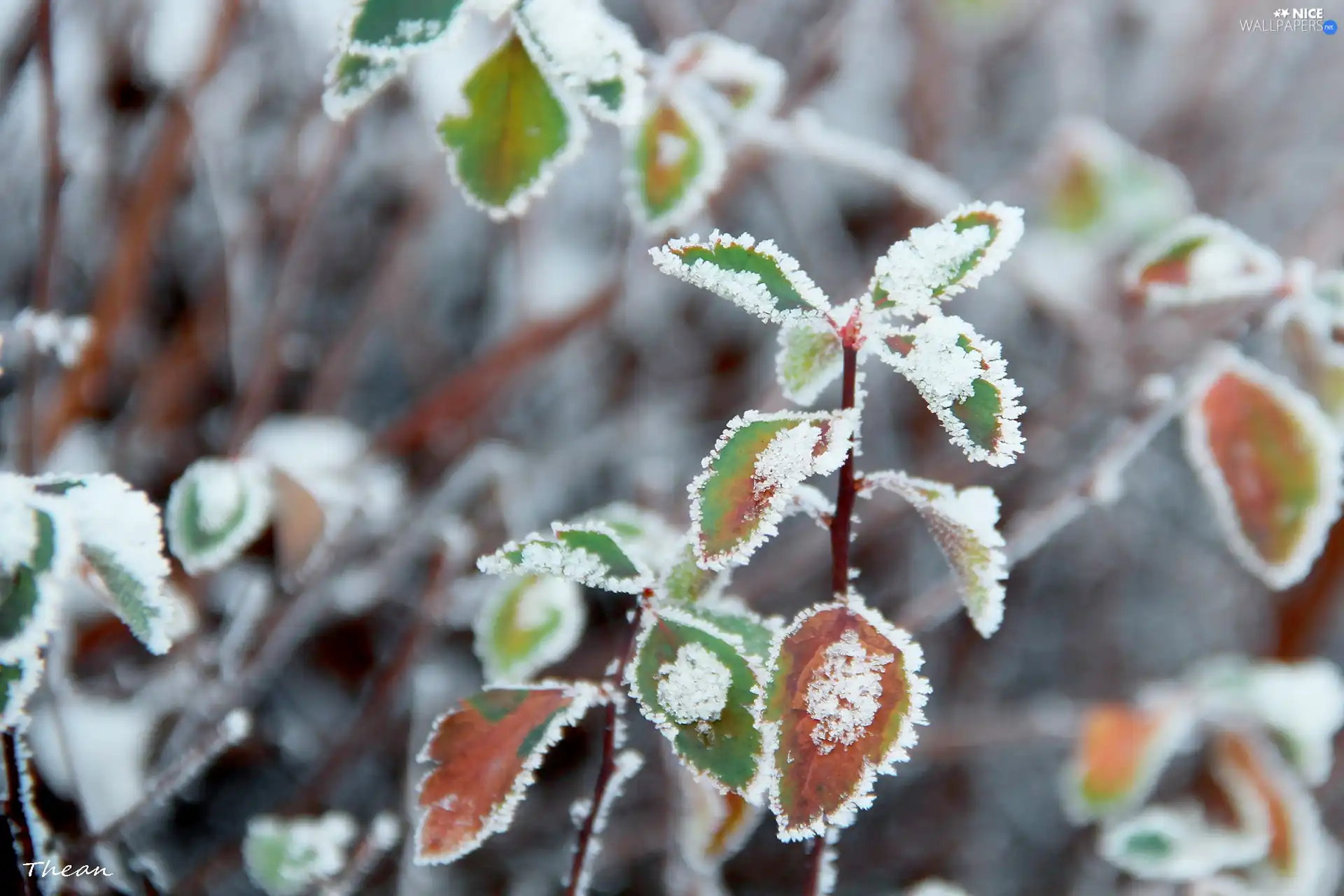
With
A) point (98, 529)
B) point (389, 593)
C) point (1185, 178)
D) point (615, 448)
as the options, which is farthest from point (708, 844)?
point (1185, 178)

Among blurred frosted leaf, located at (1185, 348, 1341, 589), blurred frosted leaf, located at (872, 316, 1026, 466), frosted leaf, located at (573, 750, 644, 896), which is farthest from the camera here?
blurred frosted leaf, located at (1185, 348, 1341, 589)

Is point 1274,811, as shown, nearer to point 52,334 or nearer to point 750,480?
point 750,480

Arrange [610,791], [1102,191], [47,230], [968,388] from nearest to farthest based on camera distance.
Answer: [968,388]
[610,791]
[47,230]
[1102,191]

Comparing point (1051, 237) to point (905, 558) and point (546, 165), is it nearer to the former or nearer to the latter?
point (905, 558)

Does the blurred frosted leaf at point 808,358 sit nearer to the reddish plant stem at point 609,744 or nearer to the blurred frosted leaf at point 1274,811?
the reddish plant stem at point 609,744

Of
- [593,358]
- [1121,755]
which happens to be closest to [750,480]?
[1121,755]

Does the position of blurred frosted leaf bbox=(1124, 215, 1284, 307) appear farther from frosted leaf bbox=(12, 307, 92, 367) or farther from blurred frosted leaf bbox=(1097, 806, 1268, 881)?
frosted leaf bbox=(12, 307, 92, 367)

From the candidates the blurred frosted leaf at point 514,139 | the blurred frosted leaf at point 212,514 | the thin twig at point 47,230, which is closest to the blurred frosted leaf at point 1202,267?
the blurred frosted leaf at point 514,139

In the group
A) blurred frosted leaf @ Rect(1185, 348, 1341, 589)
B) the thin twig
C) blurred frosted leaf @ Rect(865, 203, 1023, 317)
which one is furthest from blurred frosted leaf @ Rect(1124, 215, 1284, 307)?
the thin twig
